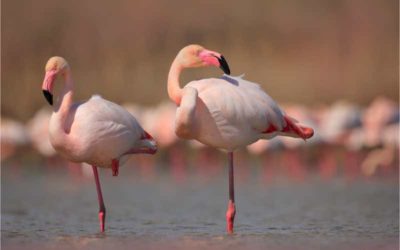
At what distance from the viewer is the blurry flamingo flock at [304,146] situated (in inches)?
513

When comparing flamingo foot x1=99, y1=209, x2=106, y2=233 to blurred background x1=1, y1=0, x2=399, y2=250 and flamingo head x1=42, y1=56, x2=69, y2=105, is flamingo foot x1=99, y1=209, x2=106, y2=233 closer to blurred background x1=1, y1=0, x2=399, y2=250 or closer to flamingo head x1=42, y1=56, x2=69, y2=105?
flamingo head x1=42, y1=56, x2=69, y2=105

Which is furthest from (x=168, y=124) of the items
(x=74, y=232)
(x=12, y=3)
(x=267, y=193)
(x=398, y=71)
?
(x=12, y=3)

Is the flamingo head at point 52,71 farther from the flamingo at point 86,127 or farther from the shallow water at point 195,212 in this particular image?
the shallow water at point 195,212

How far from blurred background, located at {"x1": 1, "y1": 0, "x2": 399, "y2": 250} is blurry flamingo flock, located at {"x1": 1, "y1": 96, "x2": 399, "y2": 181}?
0.12 ft

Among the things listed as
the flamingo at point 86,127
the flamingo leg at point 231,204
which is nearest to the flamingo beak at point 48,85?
the flamingo at point 86,127

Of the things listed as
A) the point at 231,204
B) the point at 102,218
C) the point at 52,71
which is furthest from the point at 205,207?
the point at 52,71

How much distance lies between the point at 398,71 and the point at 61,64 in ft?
39.2

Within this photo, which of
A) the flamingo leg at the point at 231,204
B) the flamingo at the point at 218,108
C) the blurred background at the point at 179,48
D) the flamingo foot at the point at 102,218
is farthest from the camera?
the blurred background at the point at 179,48

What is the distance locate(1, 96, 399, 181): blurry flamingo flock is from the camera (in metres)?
13.0

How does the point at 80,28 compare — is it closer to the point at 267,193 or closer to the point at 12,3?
the point at 12,3

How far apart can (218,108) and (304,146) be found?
7319 mm

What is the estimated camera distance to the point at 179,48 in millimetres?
19297

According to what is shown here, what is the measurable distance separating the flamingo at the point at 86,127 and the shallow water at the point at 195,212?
0.53 metres

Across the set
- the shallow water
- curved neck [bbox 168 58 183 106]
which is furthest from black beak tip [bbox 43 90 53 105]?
the shallow water
